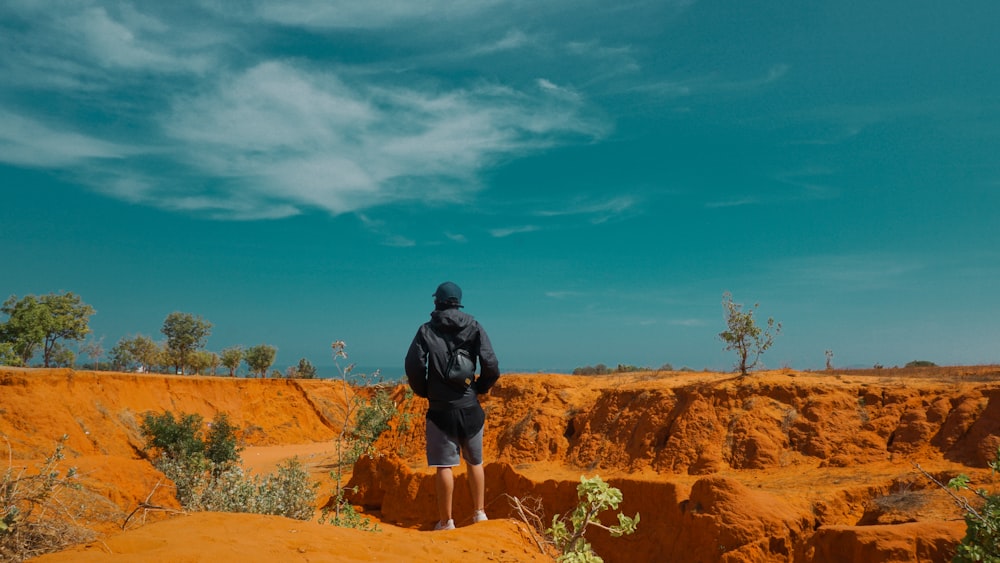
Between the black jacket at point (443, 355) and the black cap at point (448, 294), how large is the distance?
10 centimetres

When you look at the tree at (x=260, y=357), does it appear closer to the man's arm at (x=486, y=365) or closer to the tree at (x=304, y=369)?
the tree at (x=304, y=369)

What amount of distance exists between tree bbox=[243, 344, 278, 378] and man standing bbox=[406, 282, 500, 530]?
150 feet

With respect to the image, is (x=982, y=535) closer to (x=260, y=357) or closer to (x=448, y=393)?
(x=448, y=393)

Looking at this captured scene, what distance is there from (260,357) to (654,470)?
41282mm

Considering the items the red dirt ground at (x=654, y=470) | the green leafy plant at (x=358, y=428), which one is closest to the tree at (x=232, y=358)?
the red dirt ground at (x=654, y=470)

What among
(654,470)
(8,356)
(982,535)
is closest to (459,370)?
(982,535)

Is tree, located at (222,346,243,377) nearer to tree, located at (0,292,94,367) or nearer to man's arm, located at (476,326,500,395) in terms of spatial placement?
tree, located at (0,292,94,367)

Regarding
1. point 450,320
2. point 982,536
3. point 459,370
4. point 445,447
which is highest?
point 450,320

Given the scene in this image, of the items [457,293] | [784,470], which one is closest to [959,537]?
[784,470]

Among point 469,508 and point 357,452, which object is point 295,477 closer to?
point 357,452

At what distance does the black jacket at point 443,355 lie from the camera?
19.6ft

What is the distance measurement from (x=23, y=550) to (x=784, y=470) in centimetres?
1213

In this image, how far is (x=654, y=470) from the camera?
527 inches

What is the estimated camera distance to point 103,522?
271 inches
